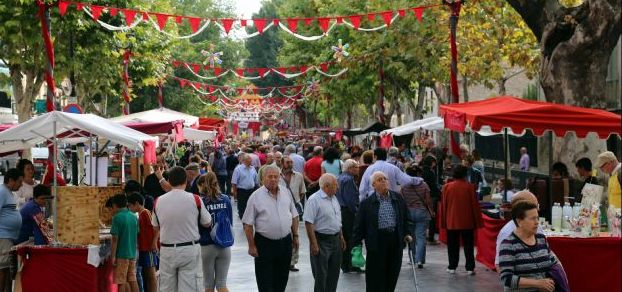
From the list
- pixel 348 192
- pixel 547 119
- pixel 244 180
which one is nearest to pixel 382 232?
pixel 547 119

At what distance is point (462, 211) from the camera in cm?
1548

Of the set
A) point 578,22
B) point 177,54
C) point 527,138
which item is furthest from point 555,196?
point 177,54

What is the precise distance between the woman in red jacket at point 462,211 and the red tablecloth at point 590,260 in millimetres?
3691

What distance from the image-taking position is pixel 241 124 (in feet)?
383

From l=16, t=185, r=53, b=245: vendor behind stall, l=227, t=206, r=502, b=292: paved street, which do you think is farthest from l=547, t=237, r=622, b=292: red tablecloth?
l=16, t=185, r=53, b=245: vendor behind stall

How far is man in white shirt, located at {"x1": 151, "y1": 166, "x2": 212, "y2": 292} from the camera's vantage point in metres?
10.8

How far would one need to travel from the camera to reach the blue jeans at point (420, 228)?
650 inches

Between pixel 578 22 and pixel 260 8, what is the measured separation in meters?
88.0

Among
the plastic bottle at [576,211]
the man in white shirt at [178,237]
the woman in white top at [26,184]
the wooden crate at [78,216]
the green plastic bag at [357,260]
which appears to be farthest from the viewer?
the green plastic bag at [357,260]

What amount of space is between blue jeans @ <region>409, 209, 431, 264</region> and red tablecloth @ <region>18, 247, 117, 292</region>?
6262 mm

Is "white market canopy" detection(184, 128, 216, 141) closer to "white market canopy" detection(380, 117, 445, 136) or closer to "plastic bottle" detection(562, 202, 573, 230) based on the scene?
"white market canopy" detection(380, 117, 445, 136)

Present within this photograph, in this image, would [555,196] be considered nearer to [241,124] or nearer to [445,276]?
[445,276]

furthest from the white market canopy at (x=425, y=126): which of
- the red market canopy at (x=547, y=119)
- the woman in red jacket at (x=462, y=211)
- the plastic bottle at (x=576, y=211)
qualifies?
the plastic bottle at (x=576, y=211)

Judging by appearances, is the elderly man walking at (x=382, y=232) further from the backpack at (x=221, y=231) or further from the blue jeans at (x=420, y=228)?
the blue jeans at (x=420, y=228)
